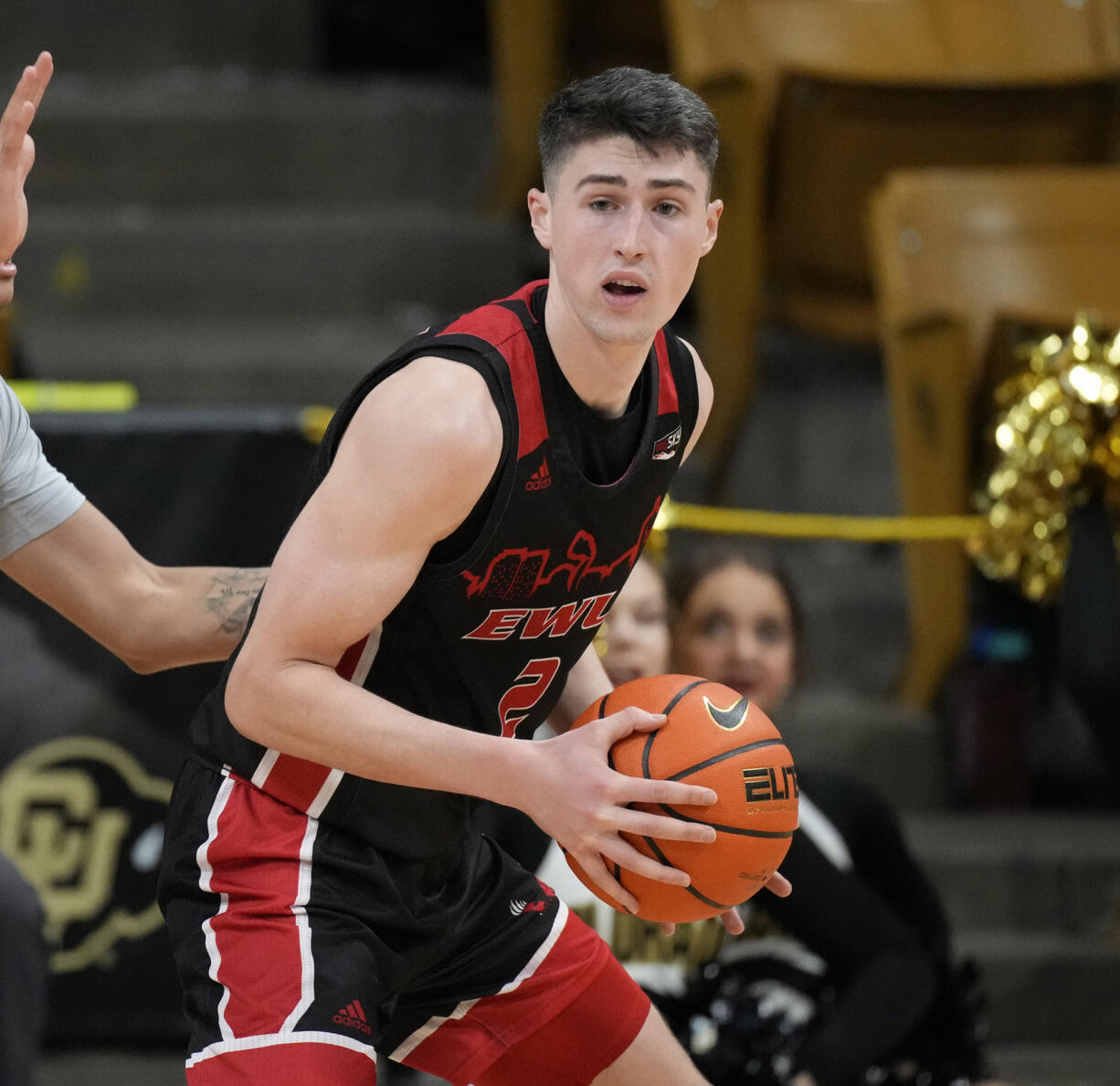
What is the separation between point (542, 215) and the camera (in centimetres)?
242

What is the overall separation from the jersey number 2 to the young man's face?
49 centimetres

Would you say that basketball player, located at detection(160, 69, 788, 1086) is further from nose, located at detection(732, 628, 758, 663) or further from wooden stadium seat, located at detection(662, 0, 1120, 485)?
wooden stadium seat, located at detection(662, 0, 1120, 485)

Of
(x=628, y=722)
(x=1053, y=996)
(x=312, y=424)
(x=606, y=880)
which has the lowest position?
(x=1053, y=996)

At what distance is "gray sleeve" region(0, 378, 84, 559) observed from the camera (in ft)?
8.82

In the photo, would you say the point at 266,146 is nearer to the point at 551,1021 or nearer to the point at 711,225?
the point at 711,225

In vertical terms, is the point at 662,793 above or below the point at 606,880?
above

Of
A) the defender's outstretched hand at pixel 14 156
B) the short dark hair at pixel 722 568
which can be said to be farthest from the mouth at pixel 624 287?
the short dark hair at pixel 722 568

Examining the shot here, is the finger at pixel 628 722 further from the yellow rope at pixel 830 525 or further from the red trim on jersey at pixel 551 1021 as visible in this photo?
the yellow rope at pixel 830 525

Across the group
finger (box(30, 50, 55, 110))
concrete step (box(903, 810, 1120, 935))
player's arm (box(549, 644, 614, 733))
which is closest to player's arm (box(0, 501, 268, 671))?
player's arm (box(549, 644, 614, 733))

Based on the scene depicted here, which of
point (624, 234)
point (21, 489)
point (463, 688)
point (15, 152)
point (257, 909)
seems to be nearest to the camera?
point (624, 234)

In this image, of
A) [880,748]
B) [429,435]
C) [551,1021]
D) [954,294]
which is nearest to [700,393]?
[429,435]

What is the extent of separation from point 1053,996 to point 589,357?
2.89m

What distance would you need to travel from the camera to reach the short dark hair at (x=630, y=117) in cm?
227

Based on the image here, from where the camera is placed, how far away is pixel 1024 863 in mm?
4691
